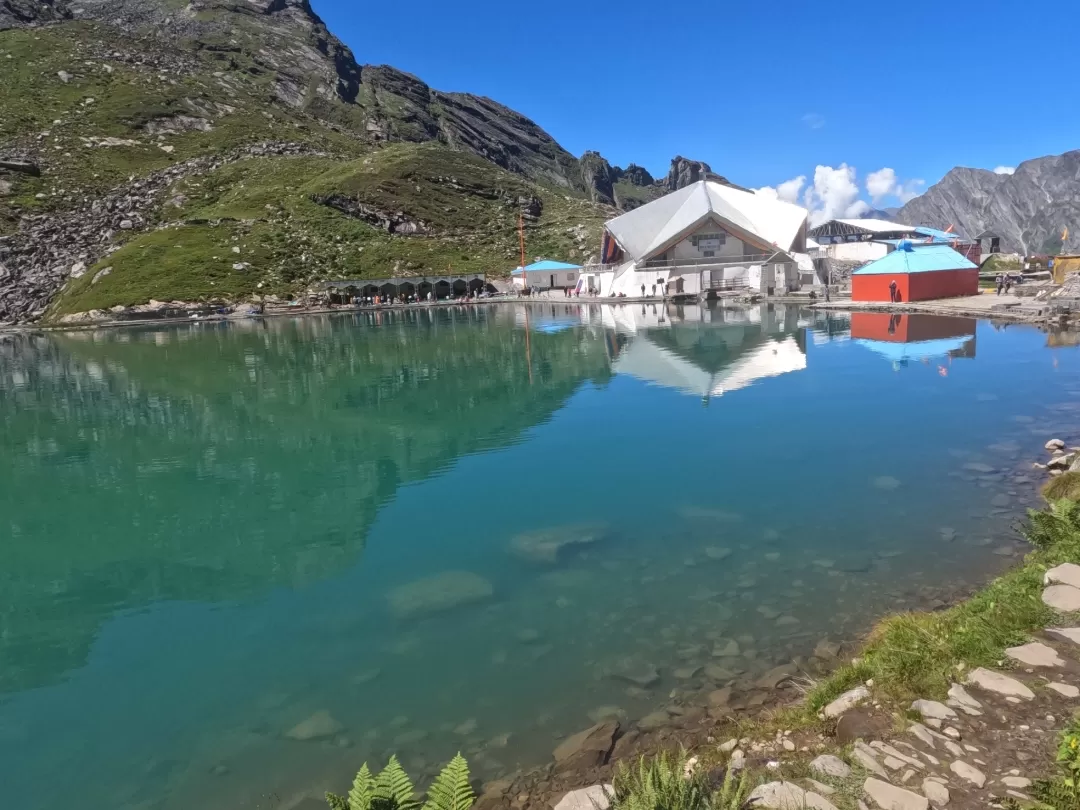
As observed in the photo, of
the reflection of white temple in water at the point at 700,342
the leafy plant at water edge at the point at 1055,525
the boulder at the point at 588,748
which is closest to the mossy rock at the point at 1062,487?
the leafy plant at water edge at the point at 1055,525

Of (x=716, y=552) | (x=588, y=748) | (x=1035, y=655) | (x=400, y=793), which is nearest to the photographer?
(x=400, y=793)

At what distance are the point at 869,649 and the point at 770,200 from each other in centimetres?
7181

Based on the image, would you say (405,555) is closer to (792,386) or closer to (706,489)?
(706,489)

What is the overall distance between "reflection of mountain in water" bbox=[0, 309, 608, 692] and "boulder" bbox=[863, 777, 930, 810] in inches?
302

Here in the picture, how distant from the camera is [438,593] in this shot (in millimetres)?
8539

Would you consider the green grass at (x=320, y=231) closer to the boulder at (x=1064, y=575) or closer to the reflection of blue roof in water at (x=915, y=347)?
the reflection of blue roof in water at (x=915, y=347)

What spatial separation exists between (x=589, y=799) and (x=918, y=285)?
41859mm

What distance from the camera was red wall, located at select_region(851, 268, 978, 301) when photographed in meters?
38.4

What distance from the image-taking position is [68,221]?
8106 centimetres

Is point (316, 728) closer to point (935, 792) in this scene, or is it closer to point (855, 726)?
point (855, 726)

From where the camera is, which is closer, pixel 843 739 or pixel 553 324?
pixel 843 739

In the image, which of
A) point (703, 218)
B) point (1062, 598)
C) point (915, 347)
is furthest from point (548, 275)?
point (1062, 598)

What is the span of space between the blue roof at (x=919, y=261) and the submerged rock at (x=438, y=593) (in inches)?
1516

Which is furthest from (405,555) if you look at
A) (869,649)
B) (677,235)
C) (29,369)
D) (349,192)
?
(349,192)
